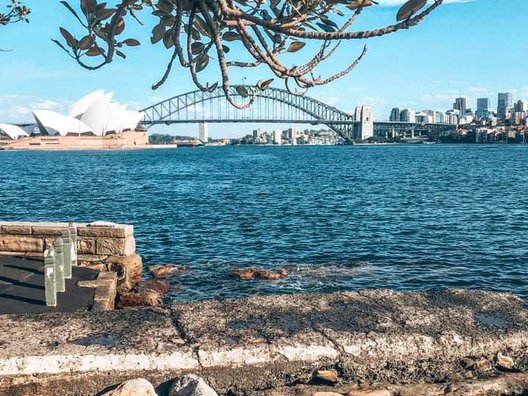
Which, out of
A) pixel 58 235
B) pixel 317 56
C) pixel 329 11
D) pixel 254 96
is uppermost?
pixel 329 11

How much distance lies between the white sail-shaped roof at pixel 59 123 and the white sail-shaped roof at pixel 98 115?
1433mm

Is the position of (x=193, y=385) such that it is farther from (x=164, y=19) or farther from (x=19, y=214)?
(x=19, y=214)

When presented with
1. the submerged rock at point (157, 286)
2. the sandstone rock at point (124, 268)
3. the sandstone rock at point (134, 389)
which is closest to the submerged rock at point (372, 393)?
the sandstone rock at point (134, 389)

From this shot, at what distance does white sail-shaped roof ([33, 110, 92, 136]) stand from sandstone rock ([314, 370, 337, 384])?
12479cm

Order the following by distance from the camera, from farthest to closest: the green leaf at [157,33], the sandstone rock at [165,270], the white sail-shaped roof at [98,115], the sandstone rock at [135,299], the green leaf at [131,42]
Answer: the white sail-shaped roof at [98,115] < the sandstone rock at [165,270] < the sandstone rock at [135,299] < the green leaf at [131,42] < the green leaf at [157,33]

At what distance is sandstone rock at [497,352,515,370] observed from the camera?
9.77ft

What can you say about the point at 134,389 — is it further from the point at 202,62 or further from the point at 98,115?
the point at 98,115

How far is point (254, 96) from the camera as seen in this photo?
2.81 meters

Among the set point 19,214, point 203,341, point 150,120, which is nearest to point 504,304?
point 203,341

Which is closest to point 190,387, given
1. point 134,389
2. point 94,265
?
point 134,389

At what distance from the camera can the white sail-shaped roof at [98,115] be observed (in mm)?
113750

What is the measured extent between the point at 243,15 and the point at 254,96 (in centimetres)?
54

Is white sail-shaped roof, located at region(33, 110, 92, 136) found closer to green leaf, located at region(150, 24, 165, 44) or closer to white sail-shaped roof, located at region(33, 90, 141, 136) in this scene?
white sail-shaped roof, located at region(33, 90, 141, 136)

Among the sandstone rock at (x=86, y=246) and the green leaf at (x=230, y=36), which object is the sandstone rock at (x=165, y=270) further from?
the green leaf at (x=230, y=36)
